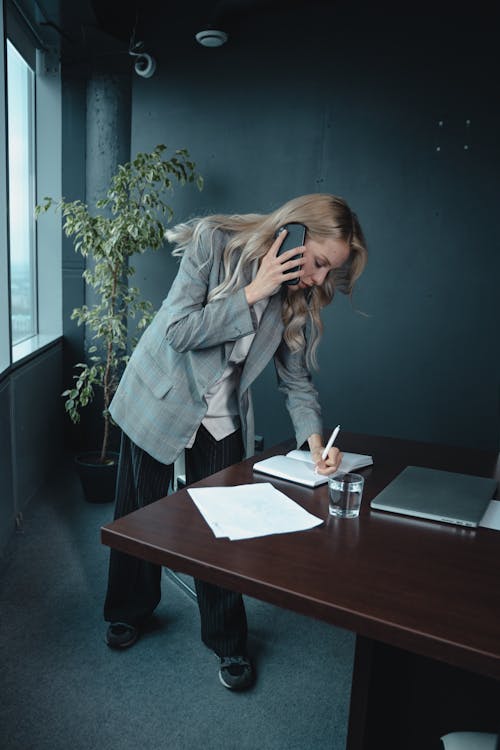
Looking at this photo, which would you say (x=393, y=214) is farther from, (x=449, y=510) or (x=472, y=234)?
(x=449, y=510)

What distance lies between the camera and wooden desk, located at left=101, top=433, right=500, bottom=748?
907 mm

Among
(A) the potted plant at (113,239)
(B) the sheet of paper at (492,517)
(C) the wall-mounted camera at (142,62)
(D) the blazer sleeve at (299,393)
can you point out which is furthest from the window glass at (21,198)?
(B) the sheet of paper at (492,517)

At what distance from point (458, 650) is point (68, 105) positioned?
13.8ft

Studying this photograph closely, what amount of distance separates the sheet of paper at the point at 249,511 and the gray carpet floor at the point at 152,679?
2.77ft

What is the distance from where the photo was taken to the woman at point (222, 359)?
5.42 feet

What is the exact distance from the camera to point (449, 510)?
1340 millimetres

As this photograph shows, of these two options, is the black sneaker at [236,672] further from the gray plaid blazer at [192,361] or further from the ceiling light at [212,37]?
the ceiling light at [212,37]

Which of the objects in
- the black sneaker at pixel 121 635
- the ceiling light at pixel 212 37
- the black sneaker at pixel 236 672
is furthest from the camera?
the ceiling light at pixel 212 37

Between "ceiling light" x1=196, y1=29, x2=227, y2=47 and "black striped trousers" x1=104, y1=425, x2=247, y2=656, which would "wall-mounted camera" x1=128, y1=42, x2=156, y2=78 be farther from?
"black striped trousers" x1=104, y1=425, x2=247, y2=656

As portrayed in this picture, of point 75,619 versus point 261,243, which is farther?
point 75,619

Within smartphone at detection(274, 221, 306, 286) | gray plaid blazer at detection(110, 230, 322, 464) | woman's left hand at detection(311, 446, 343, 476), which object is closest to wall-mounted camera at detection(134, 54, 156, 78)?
gray plaid blazer at detection(110, 230, 322, 464)

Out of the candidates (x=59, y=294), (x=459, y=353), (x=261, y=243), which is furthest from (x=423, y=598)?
(x=59, y=294)

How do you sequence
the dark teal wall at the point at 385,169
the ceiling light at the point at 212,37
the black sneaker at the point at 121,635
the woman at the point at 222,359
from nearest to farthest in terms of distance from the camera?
the woman at the point at 222,359 < the black sneaker at the point at 121,635 < the dark teal wall at the point at 385,169 < the ceiling light at the point at 212,37

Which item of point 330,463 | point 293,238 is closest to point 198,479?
point 330,463
